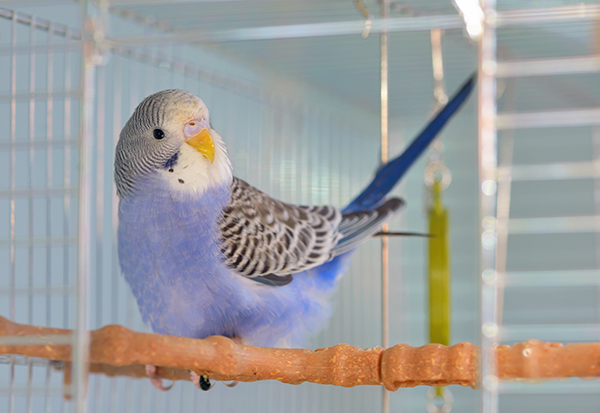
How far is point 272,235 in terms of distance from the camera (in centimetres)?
110

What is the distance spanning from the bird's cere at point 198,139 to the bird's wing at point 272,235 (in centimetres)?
9

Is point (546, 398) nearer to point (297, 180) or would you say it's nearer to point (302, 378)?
point (297, 180)

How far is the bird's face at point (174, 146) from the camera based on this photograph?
985 mm

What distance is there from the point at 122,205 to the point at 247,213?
198 millimetres

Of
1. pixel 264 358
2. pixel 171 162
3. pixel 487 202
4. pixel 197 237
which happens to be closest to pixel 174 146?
pixel 171 162

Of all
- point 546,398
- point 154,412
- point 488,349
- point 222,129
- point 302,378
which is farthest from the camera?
point 546,398

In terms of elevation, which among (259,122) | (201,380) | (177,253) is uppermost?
(259,122)

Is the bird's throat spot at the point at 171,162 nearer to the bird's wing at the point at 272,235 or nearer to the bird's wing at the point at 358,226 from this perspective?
the bird's wing at the point at 272,235

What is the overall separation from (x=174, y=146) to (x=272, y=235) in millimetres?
228

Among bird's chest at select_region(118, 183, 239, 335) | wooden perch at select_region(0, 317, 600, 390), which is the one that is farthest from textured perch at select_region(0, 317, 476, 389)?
bird's chest at select_region(118, 183, 239, 335)

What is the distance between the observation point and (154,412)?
54.3 inches

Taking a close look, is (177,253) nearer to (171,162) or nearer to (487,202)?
(171,162)

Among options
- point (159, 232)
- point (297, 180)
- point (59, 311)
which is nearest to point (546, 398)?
point (297, 180)

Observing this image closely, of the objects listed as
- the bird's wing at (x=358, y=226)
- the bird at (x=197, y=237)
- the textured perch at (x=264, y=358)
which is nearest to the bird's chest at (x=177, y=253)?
the bird at (x=197, y=237)
